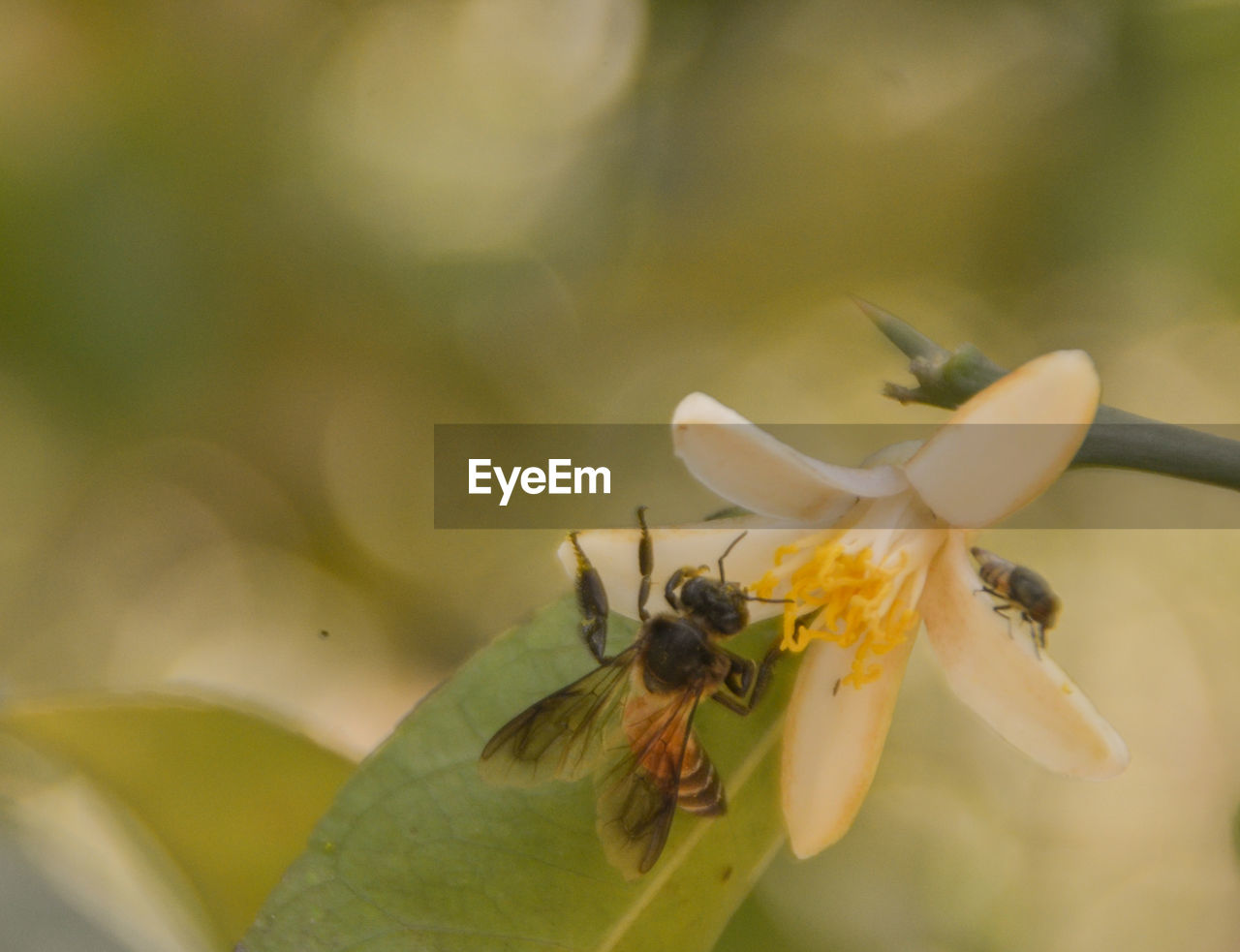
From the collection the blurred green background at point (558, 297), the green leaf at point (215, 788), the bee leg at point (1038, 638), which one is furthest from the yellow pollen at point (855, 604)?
the blurred green background at point (558, 297)

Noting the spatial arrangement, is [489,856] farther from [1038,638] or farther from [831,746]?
[1038,638]

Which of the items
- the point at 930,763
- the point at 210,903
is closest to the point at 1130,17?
the point at 930,763

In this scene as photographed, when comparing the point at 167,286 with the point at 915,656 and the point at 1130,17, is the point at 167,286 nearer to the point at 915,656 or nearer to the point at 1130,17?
the point at 915,656

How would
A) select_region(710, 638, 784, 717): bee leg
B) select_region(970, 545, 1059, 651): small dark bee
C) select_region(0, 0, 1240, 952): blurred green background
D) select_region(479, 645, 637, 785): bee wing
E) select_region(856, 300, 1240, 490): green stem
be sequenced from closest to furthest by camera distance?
select_region(856, 300, 1240, 490): green stem
select_region(970, 545, 1059, 651): small dark bee
select_region(479, 645, 637, 785): bee wing
select_region(710, 638, 784, 717): bee leg
select_region(0, 0, 1240, 952): blurred green background

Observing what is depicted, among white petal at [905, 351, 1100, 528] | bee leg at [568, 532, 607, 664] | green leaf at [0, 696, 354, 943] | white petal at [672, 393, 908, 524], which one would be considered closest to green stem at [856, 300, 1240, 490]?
white petal at [905, 351, 1100, 528]

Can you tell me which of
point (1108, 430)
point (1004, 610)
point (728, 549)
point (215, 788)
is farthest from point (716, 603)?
point (215, 788)

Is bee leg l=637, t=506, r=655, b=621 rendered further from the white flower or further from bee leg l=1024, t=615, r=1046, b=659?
bee leg l=1024, t=615, r=1046, b=659

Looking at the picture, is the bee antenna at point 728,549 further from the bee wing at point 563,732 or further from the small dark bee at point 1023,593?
the small dark bee at point 1023,593
